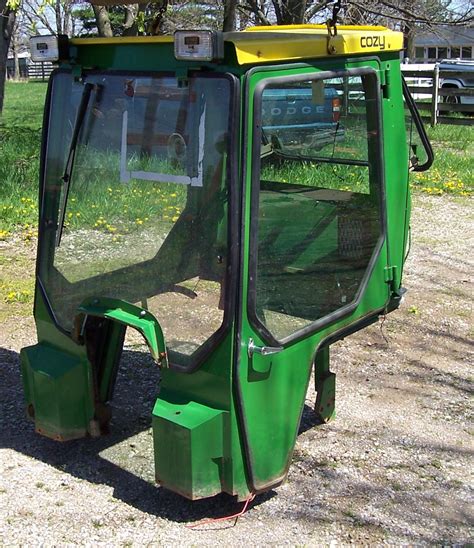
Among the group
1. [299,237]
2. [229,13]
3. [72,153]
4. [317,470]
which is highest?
[229,13]

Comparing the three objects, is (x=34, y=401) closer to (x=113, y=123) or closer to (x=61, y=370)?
(x=61, y=370)

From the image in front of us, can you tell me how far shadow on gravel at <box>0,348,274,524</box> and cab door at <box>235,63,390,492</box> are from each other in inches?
15.5

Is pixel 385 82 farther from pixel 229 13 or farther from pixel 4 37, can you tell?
pixel 4 37

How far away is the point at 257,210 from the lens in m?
2.98

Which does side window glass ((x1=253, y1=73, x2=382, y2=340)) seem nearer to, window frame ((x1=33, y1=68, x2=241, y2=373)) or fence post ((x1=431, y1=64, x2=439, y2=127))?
window frame ((x1=33, y1=68, x2=241, y2=373))

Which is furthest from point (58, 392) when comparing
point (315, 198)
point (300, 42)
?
point (300, 42)

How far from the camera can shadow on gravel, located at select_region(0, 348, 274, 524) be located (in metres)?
3.37

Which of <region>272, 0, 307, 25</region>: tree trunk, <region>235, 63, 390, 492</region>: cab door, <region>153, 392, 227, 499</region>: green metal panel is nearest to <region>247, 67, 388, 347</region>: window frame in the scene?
<region>235, 63, 390, 492</region>: cab door

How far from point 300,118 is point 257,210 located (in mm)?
531

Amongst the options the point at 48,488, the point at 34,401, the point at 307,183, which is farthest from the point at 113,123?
the point at 48,488

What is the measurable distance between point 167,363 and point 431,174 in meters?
8.46

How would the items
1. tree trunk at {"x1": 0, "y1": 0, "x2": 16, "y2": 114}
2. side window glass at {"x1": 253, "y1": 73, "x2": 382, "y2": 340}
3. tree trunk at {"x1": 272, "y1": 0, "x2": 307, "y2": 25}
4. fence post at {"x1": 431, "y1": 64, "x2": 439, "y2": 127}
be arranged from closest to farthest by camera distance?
1. side window glass at {"x1": 253, "y1": 73, "x2": 382, "y2": 340}
2. tree trunk at {"x1": 0, "y1": 0, "x2": 16, "y2": 114}
3. tree trunk at {"x1": 272, "y1": 0, "x2": 307, "y2": 25}
4. fence post at {"x1": 431, "y1": 64, "x2": 439, "y2": 127}

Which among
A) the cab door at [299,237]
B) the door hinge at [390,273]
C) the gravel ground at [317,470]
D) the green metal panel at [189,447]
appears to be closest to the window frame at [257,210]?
the cab door at [299,237]

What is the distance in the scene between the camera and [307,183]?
3680mm
